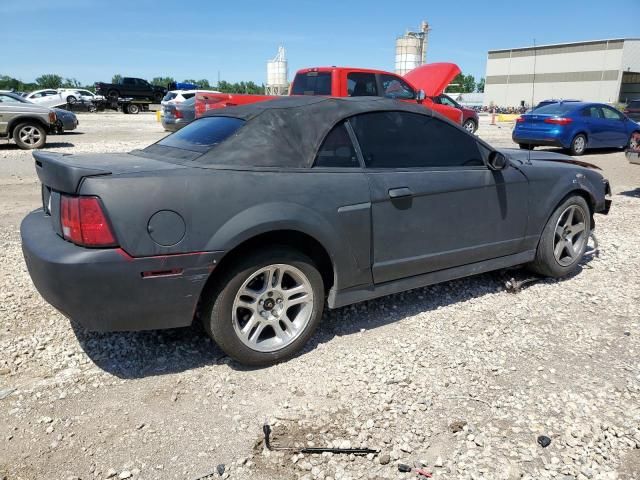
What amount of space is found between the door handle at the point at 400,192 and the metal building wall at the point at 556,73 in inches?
2642

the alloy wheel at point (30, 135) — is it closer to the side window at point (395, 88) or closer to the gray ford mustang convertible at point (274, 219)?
the side window at point (395, 88)

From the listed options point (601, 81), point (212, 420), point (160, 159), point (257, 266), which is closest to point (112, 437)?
point (212, 420)

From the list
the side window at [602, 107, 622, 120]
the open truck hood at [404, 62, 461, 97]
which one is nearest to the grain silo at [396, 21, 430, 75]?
the side window at [602, 107, 622, 120]

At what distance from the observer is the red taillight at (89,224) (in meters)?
2.64

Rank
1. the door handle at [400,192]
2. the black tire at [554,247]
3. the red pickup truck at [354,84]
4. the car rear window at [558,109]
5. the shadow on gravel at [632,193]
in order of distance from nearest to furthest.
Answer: the door handle at [400,192] < the black tire at [554,247] < the shadow on gravel at [632,193] < the red pickup truck at [354,84] < the car rear window at [558,109]

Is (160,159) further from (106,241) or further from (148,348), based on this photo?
(148,348)

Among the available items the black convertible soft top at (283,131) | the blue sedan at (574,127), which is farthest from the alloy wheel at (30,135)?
the blue sedan at (574,127)

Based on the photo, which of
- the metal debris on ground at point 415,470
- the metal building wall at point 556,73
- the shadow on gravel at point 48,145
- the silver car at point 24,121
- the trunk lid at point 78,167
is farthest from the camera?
the metal building wall at point 556,73

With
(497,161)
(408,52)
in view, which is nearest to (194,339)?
(497,161)

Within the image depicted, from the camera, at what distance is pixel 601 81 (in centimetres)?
6375

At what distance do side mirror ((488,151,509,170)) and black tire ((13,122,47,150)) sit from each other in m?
13.3

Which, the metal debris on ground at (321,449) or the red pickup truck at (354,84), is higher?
the red pickup truck at (354,84)

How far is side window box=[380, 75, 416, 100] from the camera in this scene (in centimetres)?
1077

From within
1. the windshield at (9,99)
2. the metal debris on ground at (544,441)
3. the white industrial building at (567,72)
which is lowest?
the metal debris on ground at (544,441)
